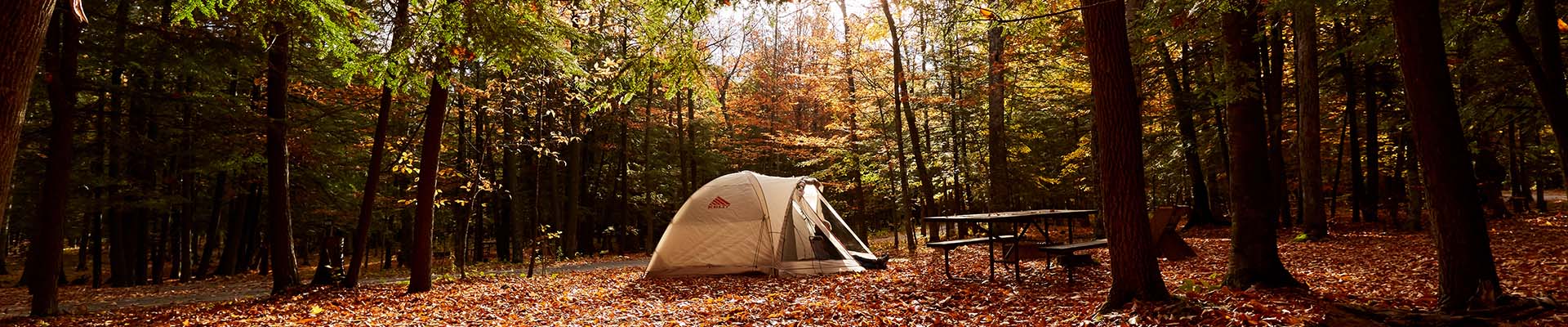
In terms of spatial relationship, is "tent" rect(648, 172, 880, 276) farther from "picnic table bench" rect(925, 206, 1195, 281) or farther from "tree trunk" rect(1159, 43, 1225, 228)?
"tree trunk" rect(1159, 43, 1225, 228)

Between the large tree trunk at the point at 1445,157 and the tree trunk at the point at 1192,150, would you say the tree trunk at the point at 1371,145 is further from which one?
the large tree trunk at the point at 1445,157

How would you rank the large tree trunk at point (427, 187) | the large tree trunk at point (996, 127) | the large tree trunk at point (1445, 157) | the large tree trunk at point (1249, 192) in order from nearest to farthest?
the large tree trunk at point (1445, 157), the large tree trunk at point (1249, 192), the large tree trunk at point (427, 187), the large tree trunk at point (996, 127)

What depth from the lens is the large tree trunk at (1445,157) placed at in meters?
4.13

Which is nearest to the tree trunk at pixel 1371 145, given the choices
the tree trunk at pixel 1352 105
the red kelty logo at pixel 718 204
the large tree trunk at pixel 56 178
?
the tree trunk at pixel 1352 105

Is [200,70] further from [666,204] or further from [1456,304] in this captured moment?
[666,204]

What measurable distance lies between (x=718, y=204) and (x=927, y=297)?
480 cm

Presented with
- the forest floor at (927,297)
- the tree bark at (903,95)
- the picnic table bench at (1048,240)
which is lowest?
the forest floor at (927,297)

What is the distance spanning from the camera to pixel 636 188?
25.3 metres

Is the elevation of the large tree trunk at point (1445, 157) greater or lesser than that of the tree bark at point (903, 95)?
lesser

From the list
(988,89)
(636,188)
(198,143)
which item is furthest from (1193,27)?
(636,188)

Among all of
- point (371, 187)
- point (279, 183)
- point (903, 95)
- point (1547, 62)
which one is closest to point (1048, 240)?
point (1547, 62)

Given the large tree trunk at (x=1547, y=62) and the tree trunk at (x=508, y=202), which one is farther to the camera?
the tree trunk at (x=508, y=202)

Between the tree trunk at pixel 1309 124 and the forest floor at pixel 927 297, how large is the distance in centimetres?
50

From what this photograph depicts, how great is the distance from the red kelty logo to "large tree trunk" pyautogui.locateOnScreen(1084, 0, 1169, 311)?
7032 millimetres
